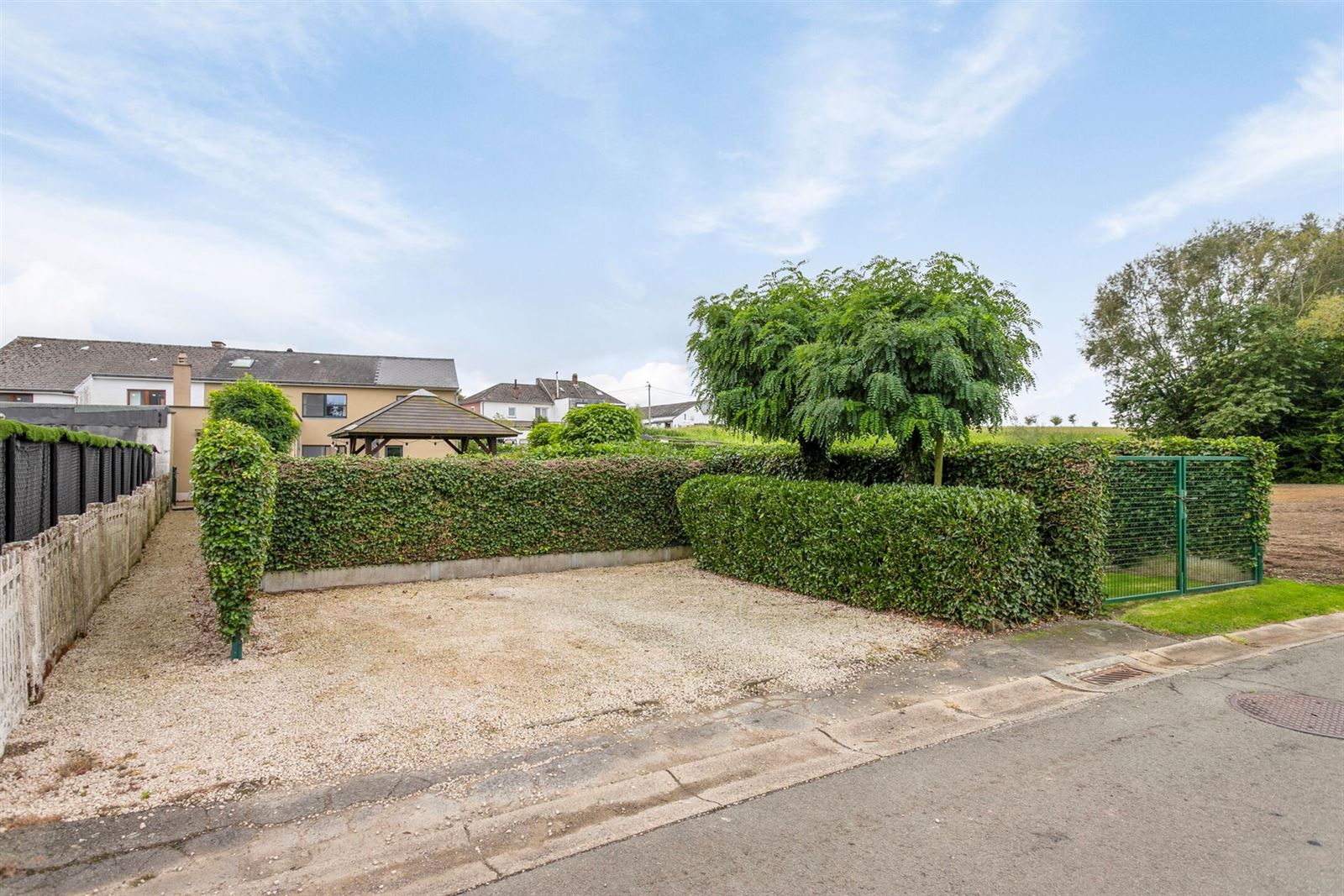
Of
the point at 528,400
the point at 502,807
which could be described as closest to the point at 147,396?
the point at 528,400

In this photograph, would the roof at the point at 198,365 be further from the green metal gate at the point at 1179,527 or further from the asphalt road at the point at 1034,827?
the asphalt road at the point at 1034,827

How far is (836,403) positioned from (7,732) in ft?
21.9

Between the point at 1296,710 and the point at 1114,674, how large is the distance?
1.04 meters

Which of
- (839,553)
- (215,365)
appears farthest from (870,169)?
(215,365)

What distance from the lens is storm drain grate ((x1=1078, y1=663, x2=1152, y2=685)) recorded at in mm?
4945

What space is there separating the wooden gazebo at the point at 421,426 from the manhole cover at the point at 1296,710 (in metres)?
11.3

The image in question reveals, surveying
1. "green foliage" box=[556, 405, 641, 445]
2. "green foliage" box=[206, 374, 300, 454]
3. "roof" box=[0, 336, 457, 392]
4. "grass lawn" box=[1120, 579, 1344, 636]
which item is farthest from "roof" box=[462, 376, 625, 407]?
"grass lawn" box=[1120, 579, 1344, 636]

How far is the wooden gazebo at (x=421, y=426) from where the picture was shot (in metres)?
12.4

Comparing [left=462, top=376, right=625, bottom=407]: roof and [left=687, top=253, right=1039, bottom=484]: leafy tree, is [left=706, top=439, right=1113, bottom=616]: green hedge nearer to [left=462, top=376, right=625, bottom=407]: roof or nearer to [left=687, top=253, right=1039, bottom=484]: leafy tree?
[left=687, top=253, right=1039, bottom=484]: leafy tree

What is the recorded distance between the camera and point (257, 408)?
2233 centimetres

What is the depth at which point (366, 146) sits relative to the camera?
1059cm

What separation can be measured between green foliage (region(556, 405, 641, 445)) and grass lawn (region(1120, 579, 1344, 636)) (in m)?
11.5

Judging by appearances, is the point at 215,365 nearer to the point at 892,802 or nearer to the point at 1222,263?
the point at 892,802

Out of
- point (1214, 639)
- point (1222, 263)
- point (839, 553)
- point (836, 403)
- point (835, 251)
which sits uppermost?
point (1222, 263)
